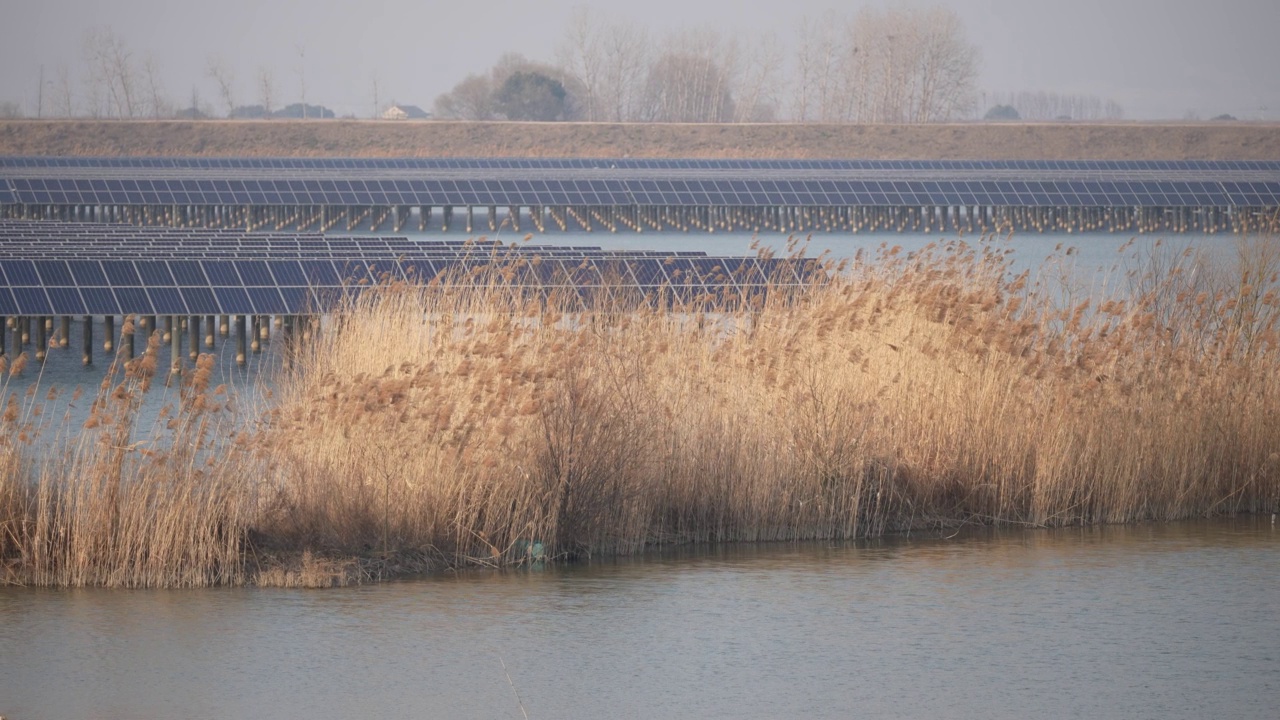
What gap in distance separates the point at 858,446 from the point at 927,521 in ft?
2.99

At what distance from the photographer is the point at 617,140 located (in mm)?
113312

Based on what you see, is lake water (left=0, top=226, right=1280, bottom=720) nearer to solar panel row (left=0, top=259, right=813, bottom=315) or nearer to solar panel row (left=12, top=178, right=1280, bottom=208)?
solar panel row (left=0, top=259, right=813, bottom=315)

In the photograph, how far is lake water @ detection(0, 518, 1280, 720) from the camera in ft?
28.1

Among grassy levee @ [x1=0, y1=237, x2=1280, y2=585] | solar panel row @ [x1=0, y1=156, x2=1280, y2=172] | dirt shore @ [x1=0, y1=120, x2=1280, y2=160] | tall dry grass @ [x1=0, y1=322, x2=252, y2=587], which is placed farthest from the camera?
dirt shore @ [x1=0, y1=120, x2=1280, y2=160]

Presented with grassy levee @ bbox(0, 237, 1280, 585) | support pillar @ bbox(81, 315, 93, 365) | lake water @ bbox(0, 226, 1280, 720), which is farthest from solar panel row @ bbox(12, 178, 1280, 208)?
lake water @ bbox(0, 226, 1280, 720)

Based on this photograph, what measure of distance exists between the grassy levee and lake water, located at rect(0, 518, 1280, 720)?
15.6 inches

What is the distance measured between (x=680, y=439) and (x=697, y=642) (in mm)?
2698

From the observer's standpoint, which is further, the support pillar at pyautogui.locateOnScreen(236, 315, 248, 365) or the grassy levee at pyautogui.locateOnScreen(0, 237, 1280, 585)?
the support pillar at pyautogui.locateOnScreen(236, 315, 248, 365)

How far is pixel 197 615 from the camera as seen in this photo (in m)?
9.95

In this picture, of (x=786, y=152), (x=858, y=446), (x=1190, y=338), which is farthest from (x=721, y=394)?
(x=786, y=152)

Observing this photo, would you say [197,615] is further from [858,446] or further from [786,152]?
[786,152]

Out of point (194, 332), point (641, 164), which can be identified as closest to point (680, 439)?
point (194, 332)

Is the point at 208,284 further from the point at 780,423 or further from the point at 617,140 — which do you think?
the point at 617,140

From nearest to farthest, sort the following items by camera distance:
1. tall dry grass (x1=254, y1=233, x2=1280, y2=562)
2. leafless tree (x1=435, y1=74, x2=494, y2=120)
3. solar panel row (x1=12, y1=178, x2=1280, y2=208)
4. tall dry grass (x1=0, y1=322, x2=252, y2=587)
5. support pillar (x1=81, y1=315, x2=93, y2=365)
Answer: tall dry grass (x1=0, y1=322, x2=252, y2=587) → tall dry grass (x1=254, y1=233, x2=1280, y2=562) → support pillar (x1=81, y1=315, x2=93, y2=365) → solar panel row (x1=12, y1=178, x2=1280, y2=208) → leafless tree (x1=435, y1=74, x2=494, y2=120)
